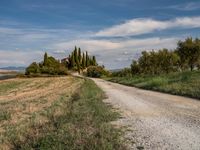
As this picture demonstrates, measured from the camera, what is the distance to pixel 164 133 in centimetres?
1120

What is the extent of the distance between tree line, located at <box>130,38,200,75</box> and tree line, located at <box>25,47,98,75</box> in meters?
49.7

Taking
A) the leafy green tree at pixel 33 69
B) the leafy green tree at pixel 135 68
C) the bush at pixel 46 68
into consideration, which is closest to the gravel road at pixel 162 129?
the leafy green tree at pixel 135 68

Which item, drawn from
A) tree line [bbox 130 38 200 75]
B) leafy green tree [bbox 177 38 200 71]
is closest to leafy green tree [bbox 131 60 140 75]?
tree line [bbox 130 38 200 75]

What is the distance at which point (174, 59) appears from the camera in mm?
79438

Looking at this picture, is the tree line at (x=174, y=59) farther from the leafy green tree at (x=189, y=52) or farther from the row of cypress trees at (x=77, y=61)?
the row of cypress trees at (x=77, y=61)

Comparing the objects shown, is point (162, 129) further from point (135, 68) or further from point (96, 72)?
point (96, 72)

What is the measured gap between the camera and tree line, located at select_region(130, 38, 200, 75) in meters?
79.4

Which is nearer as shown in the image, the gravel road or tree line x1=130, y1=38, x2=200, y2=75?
the gravel road

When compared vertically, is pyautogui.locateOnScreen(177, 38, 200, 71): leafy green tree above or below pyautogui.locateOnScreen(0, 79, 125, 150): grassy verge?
above

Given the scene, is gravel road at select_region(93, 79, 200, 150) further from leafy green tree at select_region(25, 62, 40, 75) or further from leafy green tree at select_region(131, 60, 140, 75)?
leafy green tree at select_region(25, 62, 40, 75)

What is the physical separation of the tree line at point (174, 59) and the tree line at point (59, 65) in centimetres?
4973

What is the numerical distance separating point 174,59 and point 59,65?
7219 centimetres

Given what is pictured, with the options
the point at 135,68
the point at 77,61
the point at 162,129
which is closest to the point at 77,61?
the point at 77,61

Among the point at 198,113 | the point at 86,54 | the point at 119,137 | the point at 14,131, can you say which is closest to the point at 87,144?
the point at 119,137
